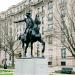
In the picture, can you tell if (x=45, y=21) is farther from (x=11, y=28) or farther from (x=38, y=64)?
(x=38, y=64)

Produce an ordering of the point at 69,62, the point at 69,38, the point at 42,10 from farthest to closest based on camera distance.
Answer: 1. the point at 42,10
2. the point at 69,62
3. the point at 69,38

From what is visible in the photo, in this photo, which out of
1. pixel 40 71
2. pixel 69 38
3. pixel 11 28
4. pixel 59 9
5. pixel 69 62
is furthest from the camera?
pixel 11 28

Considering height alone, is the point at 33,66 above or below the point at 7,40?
below

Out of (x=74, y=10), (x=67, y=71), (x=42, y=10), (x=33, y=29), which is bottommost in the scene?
(x=67, y=71)

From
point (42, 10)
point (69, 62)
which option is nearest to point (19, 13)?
point (42, 10)

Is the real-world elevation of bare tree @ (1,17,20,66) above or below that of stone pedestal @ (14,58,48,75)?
above

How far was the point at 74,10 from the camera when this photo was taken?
38.9 meters

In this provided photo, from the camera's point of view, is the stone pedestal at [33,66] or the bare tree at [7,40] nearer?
the stone pedestal at [33,66]

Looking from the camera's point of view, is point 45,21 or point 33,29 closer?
point 33,29

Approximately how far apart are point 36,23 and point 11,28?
5778 cm

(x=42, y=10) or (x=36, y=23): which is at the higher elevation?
(x=42, y=10)

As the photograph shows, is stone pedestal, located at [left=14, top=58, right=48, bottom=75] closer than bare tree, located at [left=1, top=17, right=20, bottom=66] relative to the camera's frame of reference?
Yes

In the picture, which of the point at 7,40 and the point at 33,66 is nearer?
the point at 33,66

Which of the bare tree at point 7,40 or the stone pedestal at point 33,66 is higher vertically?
the bare tree at point 7,40
